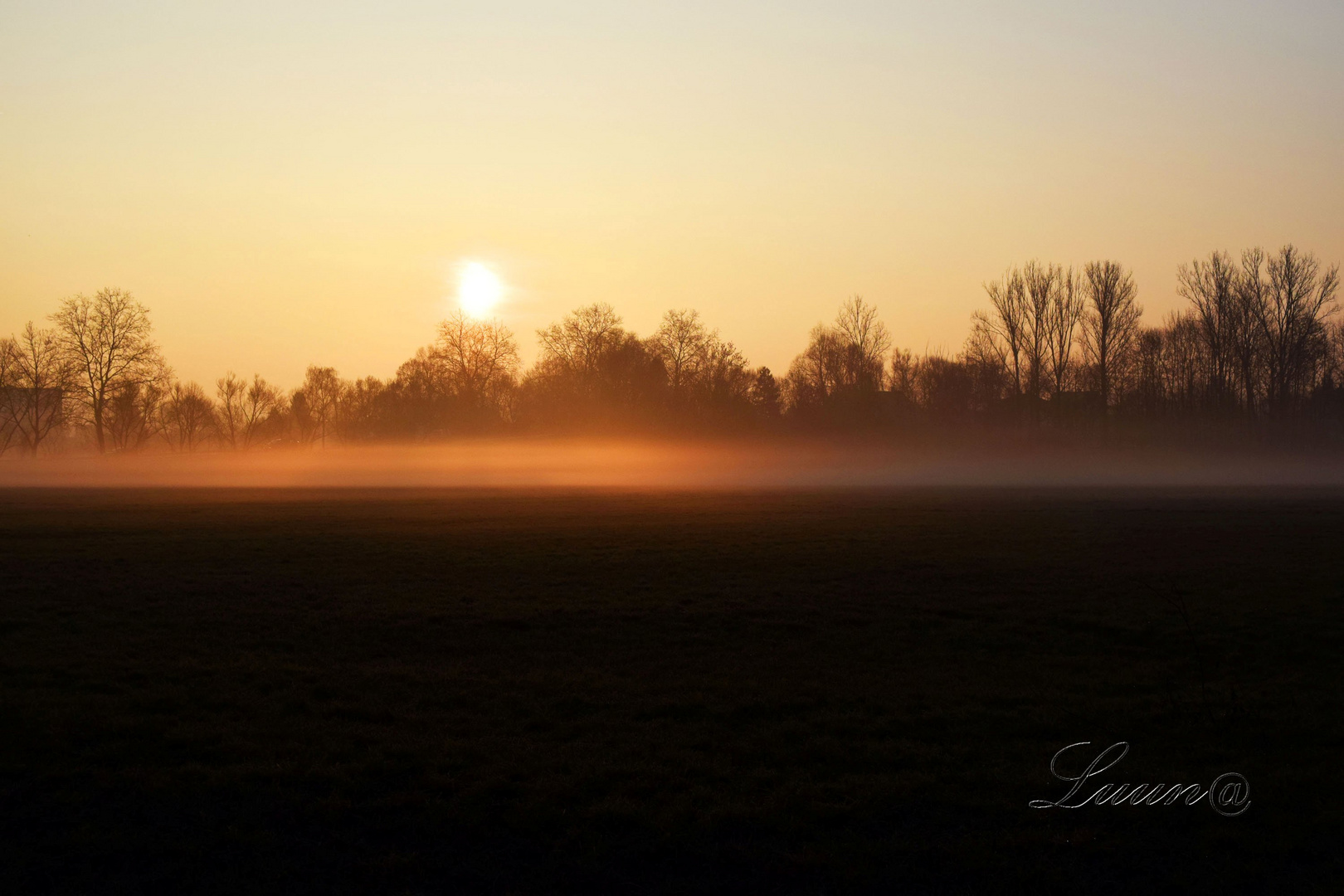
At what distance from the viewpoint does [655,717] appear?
9633 millimetres

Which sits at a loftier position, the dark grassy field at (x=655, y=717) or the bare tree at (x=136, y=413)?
the bare tree at (x=136, y=413)

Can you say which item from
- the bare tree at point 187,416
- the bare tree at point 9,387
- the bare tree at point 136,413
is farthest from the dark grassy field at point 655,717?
the bare tree at point 187,416

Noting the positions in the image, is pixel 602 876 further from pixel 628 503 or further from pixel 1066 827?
pixel 628 503

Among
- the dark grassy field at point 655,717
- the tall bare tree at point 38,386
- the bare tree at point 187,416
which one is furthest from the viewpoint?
the bare tree at point 187,416

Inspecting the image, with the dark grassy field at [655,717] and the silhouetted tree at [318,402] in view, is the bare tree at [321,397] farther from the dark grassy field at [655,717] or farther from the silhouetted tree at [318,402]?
the dark grassy field at [655,717]

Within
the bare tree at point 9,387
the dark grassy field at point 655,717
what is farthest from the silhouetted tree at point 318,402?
the dark grassy field at point 655,717

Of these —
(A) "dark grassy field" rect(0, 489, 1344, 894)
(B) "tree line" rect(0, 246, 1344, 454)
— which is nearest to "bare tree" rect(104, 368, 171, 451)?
(B) "tree line" rect(0, 246, 1344, 454)

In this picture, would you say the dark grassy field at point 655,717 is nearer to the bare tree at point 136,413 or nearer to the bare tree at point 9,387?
the bare tree at point 136,413

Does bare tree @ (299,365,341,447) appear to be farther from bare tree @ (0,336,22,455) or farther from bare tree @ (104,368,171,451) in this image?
bare tree @ (0,336,22,455)

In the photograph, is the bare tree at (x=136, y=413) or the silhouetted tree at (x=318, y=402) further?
the silhouetted tree at (x=318, y=402)

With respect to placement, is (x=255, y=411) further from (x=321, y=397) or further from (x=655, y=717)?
(x=655, y=717)

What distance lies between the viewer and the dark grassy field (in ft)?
21.1

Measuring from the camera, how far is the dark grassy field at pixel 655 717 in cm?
644

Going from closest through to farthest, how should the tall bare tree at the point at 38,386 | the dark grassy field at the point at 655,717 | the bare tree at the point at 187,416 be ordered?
the dark grassy field at the point at 655,717 → the tall bare tree at the point at 38,386 → the bare tree at the point at 187,416
